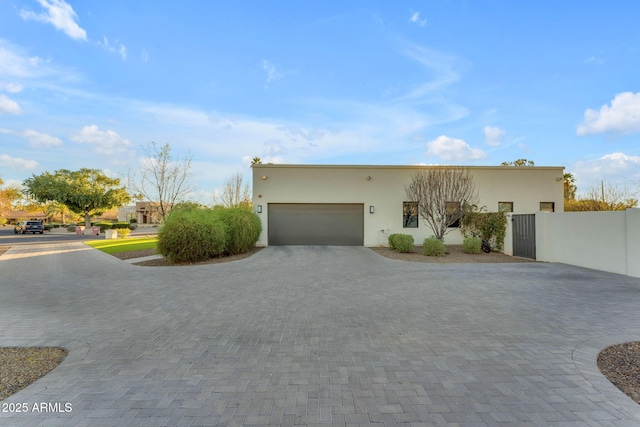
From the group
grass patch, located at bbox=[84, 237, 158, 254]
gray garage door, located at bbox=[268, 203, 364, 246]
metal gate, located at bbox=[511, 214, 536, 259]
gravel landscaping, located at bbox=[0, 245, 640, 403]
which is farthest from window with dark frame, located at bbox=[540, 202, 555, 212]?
grass patch, located at bbox=[84, 237, 158, 254]

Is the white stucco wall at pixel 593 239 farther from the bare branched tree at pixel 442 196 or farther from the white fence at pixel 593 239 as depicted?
the bare branched tree at pixel 442 196

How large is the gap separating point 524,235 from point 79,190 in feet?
156

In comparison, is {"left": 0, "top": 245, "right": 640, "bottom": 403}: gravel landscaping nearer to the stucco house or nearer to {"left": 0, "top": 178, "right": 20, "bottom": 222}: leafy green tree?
the stucco house

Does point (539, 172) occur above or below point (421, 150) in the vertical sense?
below

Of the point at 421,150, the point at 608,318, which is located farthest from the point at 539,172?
the point at 608,318

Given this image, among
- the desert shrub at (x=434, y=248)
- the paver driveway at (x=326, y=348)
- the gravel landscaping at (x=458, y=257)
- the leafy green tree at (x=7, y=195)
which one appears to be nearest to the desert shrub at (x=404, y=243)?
the gravel landscaping at (x=458, y=257)

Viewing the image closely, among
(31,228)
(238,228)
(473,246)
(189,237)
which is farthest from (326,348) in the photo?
(31,228)

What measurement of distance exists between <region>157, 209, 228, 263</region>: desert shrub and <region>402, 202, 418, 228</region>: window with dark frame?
9891 mm

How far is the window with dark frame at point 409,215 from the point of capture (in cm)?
1588

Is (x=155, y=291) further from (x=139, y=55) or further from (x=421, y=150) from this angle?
(x=421, y=150)

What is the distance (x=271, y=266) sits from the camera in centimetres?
1002

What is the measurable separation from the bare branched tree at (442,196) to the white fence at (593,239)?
325 cm

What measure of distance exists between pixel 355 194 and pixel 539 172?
10.6 meters

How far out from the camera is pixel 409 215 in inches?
627
